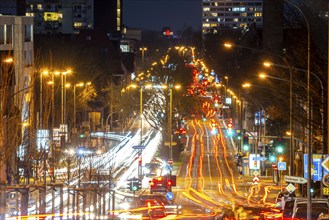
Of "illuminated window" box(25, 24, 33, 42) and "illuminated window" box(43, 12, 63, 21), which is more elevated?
"illuminated window" box(43, 12, 63, 21)

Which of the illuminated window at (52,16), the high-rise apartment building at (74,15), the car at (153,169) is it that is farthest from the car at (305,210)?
the illuminated window at (52,16)

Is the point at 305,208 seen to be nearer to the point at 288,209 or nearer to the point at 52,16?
the point at 288,209

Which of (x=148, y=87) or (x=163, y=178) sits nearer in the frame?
(x=163, y=178)

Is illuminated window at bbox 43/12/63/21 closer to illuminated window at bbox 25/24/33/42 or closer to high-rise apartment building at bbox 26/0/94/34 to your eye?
high-rise apartment building at bbox 26/0/94/34

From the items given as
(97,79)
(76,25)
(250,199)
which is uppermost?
(76,25)

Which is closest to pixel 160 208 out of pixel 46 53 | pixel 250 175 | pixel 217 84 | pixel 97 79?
pixel 250 175

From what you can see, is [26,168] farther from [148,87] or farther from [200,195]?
[148,87]

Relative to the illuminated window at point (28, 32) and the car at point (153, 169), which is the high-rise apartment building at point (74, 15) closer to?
the illuminated window at point (28, 32)

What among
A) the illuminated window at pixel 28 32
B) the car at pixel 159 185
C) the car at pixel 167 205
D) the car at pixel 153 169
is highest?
the illuminated window at pixel 28 32

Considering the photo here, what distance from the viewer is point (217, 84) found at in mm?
154625

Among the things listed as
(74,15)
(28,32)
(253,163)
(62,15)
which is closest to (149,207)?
(253,163)

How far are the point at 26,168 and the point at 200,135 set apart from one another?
74162 mm

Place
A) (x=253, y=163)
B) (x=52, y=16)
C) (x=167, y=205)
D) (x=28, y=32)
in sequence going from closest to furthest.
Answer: (x=167, y=205), (x=253, y=163), (x=28, y=32), (x=52, y=16)

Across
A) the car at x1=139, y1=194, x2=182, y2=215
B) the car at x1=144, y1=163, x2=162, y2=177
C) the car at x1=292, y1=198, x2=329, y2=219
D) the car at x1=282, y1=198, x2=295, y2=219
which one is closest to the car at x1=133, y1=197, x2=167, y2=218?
the car at x1=139, y1=194, x2=182, y2=215
